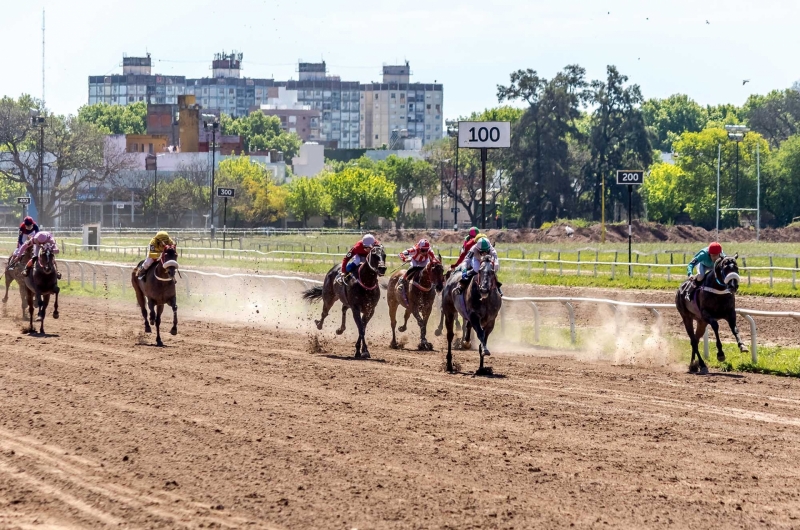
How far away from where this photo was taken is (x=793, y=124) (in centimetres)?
12888

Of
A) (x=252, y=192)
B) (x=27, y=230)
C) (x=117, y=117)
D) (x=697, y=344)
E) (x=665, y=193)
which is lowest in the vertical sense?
(x=697, y=344)

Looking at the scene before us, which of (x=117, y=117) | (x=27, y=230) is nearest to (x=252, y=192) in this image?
(x=27, y=230)

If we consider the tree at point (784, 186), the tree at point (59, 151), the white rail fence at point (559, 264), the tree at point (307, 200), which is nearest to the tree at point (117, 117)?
the tree at point (307, 200)

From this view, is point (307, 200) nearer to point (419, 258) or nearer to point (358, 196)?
point (358, 196)

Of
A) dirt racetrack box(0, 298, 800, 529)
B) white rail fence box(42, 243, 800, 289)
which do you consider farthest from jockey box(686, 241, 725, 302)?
white rail fence box(42, 243, 800, 289)

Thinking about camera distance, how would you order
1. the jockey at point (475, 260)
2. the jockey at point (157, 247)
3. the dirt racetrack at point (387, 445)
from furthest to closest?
the jockey at point (157, 247) → the jockey at point (475, 260) → the dirt racetrack at point (387, 445)

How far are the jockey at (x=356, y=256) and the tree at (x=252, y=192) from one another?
70.4 metres

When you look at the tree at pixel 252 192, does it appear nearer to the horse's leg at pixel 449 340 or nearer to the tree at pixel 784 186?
the tree at pixel 784 186

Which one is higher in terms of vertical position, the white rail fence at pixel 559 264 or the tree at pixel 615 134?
the tree at pixel 615 134

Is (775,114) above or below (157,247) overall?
above

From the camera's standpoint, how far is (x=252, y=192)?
93.2 m

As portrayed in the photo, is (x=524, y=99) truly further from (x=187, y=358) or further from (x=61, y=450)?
(x=61, y=450)

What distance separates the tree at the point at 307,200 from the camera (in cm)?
9824

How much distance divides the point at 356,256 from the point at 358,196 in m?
75.4
